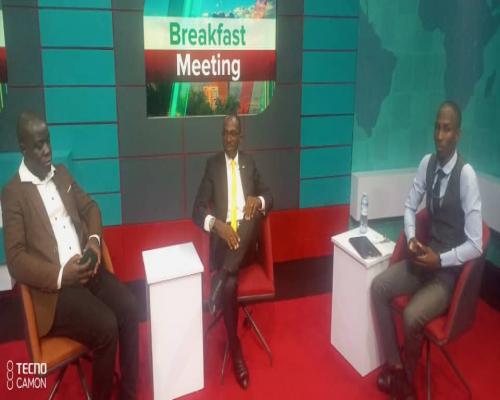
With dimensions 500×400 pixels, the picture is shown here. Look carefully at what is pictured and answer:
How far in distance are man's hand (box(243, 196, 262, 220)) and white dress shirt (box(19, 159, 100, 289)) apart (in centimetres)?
98

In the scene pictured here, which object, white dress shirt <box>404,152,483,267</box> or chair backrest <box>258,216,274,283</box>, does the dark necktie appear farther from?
chair backrest <box>258,216,274,283</box>

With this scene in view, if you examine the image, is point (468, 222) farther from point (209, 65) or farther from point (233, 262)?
point (209, 65)

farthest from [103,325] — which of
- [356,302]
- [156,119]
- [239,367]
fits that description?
[156,119]

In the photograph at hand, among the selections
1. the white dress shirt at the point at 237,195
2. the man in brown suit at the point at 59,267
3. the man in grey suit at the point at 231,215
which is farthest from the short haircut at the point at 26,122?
the white dress shirt at the point at 237,195

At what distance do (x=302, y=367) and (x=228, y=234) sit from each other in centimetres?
96

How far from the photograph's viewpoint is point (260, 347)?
3424 millimetres

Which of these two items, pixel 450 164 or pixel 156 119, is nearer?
pixel 450 164

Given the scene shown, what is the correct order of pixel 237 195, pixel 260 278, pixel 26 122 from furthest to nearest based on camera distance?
pixel 237 195 → pixel 260 278 → pixel 26 122

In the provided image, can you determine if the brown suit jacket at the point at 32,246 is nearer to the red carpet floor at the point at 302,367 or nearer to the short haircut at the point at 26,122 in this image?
the short haircut at the point at 26,122

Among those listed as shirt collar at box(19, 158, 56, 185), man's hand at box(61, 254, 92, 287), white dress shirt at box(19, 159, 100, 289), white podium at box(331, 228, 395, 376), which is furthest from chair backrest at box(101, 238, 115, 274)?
white podium at box(331, 228, 395, 376)

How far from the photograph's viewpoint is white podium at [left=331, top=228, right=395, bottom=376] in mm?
3027

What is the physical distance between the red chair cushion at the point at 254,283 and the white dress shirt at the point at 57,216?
967 millimetres

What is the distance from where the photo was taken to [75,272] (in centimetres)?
247

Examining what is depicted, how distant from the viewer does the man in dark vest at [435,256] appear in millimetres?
2719
